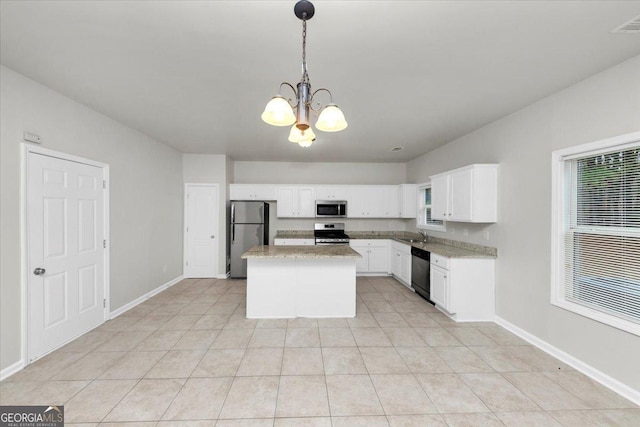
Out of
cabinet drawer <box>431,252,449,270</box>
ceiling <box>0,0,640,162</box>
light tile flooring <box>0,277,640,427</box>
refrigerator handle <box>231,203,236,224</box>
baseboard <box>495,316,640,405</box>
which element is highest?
ceiling <box>0,0,640,162</box>

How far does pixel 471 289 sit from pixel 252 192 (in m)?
4.37

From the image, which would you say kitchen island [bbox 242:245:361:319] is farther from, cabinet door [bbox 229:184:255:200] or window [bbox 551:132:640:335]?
cabinet door [bbox 229:184:255:200]

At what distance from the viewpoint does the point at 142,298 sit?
3.99 metres

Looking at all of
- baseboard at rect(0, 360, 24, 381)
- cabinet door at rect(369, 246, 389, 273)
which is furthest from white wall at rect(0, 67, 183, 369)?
→ cabinet door at rect(369, 246, 389, 273)

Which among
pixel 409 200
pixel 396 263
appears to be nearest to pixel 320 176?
pixel 409 200

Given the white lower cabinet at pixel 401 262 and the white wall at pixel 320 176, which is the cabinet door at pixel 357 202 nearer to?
the white wall at pixel 320 176

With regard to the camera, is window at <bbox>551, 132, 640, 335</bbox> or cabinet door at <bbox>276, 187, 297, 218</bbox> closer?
window at <bbox>551, 132, 640, 335</bbox>

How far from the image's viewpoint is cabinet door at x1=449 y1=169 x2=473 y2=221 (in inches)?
133

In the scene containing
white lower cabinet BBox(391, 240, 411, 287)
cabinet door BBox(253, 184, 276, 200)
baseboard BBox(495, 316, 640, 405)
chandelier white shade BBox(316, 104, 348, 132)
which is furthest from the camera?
cabinet door BBox(253, 184, 276, 200)

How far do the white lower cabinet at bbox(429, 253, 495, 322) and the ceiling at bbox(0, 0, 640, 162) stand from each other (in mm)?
1908

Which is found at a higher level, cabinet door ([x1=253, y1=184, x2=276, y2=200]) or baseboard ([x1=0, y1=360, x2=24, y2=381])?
cabinet door ([x1=253, y1=184, x2=276, y2=200])

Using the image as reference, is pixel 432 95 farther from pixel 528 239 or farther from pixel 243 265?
pixel 243 265

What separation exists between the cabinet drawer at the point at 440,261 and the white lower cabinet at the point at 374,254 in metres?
1.74

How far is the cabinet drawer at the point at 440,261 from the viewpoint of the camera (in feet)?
11.3
